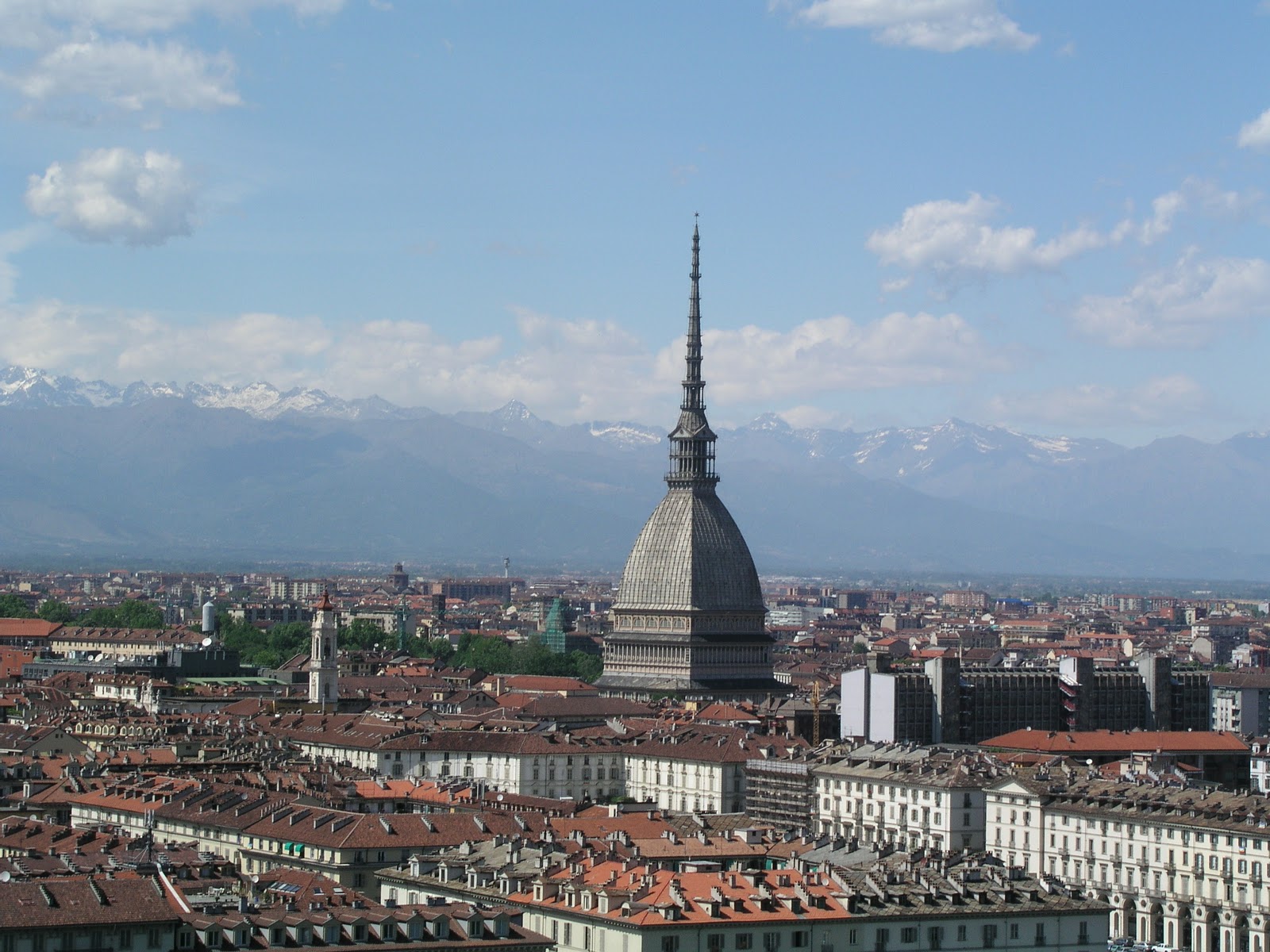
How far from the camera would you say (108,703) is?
118 m

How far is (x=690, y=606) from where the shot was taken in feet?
465

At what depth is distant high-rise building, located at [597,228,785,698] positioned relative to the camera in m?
141

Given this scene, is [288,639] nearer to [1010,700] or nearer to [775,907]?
[1010,700]

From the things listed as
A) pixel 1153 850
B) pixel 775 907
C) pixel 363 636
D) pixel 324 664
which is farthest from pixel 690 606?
pixel 775 907

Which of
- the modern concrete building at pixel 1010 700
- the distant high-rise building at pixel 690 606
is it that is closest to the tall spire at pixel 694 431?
the distant high-rise building at pixel 690 606

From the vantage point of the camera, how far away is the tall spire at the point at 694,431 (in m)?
147

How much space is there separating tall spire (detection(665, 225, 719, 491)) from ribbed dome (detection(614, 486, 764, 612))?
740 millimetres

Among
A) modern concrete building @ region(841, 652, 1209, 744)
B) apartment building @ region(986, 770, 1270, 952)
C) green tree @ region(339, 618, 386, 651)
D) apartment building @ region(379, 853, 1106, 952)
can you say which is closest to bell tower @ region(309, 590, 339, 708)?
modern concrete building @ region(841, 652, 1209, 744)

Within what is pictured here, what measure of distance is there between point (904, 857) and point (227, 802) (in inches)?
692

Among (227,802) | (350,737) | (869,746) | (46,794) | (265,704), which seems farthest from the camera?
(265,704)

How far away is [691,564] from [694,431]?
8446mm

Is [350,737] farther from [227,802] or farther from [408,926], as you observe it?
[408,926]

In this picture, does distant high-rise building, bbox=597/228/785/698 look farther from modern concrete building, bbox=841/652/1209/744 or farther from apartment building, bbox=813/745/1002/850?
apartment building, bbox=813/745/1002/850

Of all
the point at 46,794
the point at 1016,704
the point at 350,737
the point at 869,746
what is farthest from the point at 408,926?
the point at 1016,704
